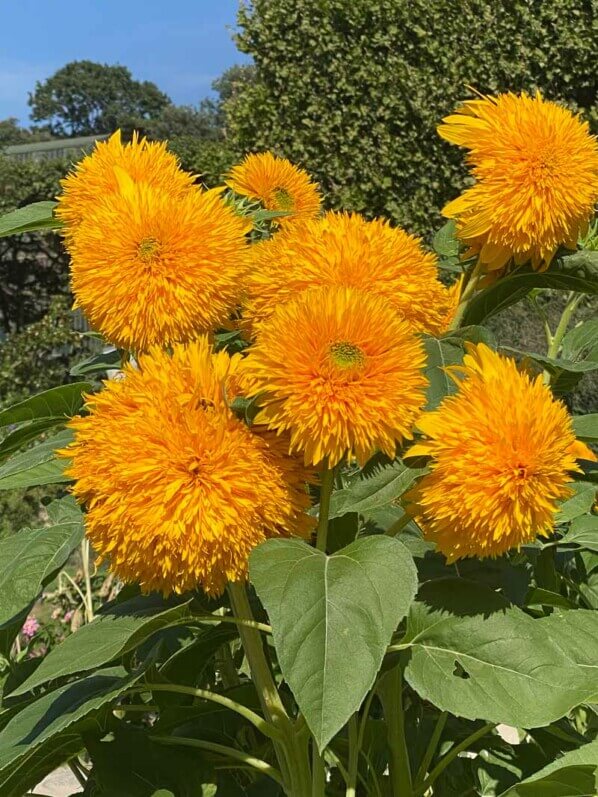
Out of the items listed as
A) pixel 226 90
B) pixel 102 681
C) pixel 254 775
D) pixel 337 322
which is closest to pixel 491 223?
pixel 337 322

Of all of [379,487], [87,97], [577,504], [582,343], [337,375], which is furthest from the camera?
[87,97]

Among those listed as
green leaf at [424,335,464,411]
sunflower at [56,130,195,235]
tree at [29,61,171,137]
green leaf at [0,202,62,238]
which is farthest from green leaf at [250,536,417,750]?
tree at [29,61,171,137]

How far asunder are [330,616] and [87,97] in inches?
2210

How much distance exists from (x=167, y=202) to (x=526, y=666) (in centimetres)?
52

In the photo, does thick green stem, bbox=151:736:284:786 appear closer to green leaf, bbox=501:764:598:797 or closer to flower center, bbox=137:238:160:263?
green leaf, bbox=501:764:598:797

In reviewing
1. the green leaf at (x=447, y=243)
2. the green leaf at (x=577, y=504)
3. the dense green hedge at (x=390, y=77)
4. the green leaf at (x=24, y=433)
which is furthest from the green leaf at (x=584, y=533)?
the dense green hedge at (x=390, y=77)

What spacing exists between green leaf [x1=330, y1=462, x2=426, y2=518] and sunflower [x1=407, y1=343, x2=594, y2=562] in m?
0.02

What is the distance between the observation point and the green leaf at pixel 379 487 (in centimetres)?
75

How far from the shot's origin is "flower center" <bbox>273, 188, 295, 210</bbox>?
3.82ft

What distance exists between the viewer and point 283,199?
1.17 meters

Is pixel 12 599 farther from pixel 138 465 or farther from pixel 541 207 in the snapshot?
pixel 541 207

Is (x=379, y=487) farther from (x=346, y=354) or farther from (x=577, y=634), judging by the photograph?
(x=577, y=634)

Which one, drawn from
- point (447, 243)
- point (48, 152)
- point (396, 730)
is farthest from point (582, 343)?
point (48, 152)

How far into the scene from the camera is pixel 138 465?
69 cm
